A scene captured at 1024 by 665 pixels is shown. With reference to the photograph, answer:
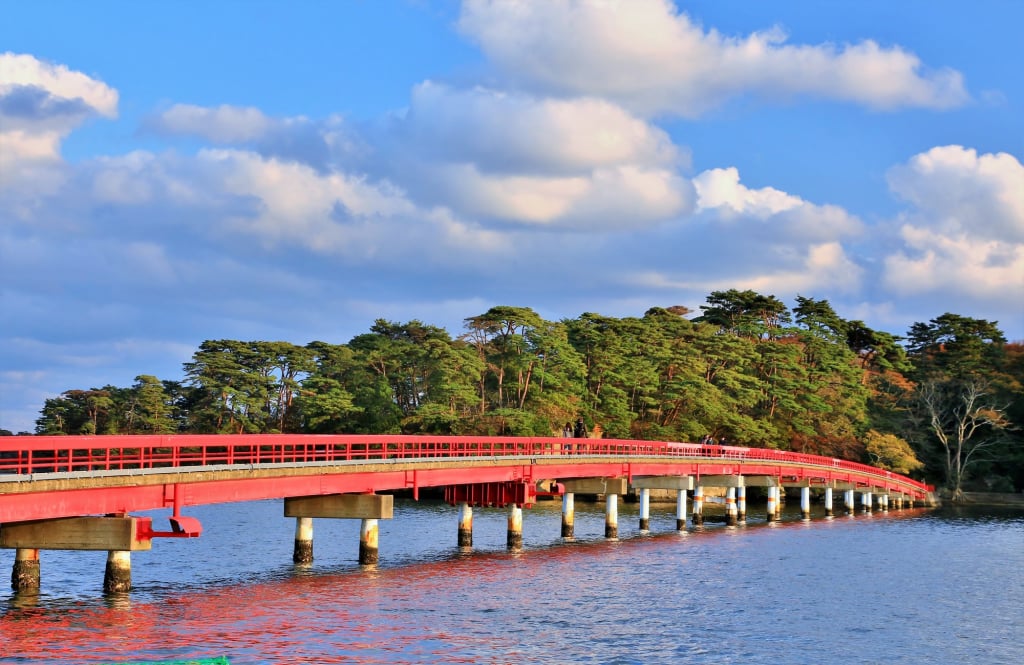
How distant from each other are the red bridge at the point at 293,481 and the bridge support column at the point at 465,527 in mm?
68

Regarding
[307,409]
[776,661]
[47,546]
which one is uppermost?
[307,409]

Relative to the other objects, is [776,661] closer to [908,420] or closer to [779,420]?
[779,420]

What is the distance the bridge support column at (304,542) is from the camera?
143 feet

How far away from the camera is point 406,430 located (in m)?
93.5

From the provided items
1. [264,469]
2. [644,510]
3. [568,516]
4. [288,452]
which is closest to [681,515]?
[644,510]

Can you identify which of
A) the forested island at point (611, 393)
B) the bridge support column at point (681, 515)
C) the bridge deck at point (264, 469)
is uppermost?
the forested island at point (611, 393)

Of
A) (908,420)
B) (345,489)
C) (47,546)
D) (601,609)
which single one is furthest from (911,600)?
(908,420)

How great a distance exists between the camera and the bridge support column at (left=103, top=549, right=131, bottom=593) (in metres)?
33.8

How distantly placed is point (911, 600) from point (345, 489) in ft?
66.9

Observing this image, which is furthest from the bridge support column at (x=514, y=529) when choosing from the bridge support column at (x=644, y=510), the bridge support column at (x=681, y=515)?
the bridge support column at (x=681, y=515)

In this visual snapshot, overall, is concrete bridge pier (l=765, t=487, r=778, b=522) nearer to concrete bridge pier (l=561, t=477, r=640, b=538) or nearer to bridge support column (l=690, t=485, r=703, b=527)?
bridge support column (l=690, t=485, r=703, b=527)

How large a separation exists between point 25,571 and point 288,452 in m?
27.2

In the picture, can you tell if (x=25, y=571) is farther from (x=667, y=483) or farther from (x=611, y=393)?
(x=611, y=393)

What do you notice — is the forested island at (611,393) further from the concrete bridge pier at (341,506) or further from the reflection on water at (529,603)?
Answer: the concrete bridge pier at (341,506)
